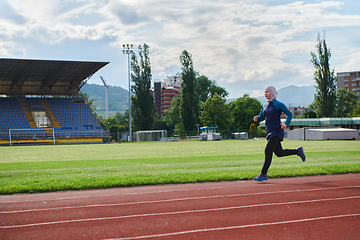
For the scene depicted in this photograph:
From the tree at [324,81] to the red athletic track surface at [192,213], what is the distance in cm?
5448

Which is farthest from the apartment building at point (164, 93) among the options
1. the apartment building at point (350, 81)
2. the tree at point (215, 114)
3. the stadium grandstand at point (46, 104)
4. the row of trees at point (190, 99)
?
the stadium grandstand at point (46, 104)

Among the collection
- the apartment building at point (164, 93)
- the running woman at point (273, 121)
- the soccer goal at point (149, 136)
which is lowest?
the soccer goal at point (149, 136)

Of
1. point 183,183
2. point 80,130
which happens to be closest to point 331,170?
point 183,183

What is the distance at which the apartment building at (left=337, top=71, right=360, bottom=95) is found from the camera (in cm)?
14586

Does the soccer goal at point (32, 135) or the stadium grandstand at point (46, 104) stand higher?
the stadium grandstand at point (46, 104)

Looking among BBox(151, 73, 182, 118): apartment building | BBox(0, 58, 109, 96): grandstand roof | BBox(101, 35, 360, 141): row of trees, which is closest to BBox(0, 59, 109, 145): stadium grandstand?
BBox(0, 58, 109, 96): grandstand roof

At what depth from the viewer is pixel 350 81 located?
148 meters

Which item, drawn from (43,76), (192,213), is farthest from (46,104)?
(192,213)

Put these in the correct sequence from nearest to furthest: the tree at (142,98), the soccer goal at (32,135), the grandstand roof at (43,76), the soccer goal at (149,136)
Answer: the soccer goal at (32,135)
the grandstand roof at (43,76)
the soccer goal at (149,136)
the tree at (142,98)

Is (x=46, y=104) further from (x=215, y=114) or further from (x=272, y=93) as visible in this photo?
(x=272, y=93)

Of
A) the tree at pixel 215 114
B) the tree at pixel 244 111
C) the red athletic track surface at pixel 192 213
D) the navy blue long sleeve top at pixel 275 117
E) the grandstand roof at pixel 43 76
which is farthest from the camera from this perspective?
the tree at pixel 244 111

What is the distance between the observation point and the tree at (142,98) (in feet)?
200

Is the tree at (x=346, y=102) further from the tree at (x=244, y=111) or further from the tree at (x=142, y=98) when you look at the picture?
the tree at (x=142, y=98)

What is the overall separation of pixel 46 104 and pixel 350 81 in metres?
143
